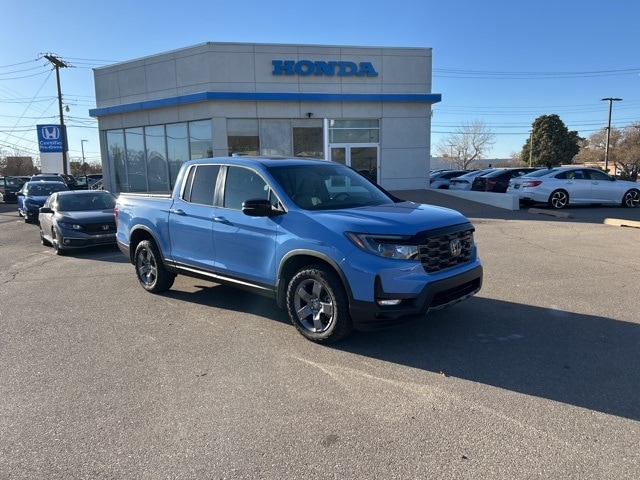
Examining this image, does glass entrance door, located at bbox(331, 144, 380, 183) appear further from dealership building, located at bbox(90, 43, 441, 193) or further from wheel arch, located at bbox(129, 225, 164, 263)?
wheel arch, located at bbox(129, 225, 164, 263)

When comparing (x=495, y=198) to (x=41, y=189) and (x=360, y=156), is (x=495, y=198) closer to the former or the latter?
(x=360, y=156)

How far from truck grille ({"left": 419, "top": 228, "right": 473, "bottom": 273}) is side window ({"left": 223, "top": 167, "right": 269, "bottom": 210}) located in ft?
6.18

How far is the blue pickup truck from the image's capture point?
4.23 m

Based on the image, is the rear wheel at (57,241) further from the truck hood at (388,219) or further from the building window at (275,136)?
the building window at (275,136)

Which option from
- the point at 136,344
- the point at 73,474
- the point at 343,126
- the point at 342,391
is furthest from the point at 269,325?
the point at 343,126

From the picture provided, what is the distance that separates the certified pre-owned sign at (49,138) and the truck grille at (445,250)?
4926 cm

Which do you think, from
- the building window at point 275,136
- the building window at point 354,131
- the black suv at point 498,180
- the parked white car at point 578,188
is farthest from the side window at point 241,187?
the black suv at point 498,180

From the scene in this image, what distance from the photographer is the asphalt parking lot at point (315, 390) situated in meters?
2.83

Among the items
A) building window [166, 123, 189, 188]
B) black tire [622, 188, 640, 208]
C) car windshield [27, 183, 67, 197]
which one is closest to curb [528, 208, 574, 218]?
black tire [622, 188, 640, 208]

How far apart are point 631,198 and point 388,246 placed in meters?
16.8

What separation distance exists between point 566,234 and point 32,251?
43.5ft

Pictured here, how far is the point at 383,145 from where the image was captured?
22.3 meters

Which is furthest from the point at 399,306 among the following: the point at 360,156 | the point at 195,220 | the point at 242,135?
the point at 360,156

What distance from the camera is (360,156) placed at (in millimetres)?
22359
